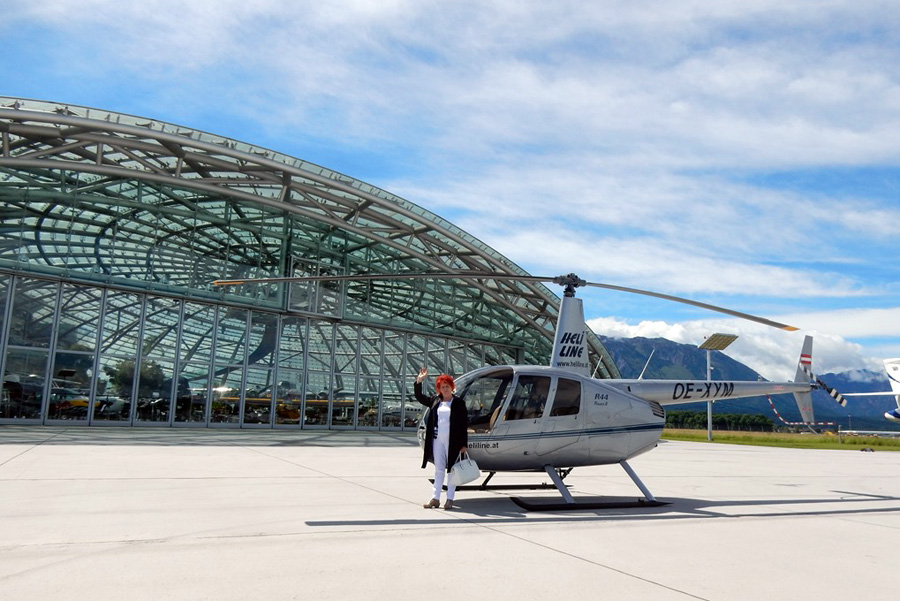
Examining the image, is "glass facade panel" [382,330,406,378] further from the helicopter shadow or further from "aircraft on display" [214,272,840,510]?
the helicopter shadow

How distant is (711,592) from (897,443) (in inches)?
1450

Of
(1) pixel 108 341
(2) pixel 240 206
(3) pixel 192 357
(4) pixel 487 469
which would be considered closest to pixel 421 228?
(2) pixel 240 206

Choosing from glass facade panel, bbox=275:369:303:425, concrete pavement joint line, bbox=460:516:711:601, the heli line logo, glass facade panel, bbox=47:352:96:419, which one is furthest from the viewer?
glass facade panel, bbox=275:369:303:425

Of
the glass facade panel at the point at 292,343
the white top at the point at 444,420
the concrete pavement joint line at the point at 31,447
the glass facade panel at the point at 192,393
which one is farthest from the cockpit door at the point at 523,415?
the glass facade panel at the point at 292,343

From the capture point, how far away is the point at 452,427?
8.18 m

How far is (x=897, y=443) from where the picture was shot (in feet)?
112

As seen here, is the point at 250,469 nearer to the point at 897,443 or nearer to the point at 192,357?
the point at 192,357

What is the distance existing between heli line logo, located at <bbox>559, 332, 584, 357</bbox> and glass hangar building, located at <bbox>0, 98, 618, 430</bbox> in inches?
574

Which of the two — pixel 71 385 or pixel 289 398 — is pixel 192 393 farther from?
pixel 71 385

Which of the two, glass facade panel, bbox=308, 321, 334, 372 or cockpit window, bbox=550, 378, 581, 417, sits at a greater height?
glass facade panel, bbox=308, 321, 334, 372

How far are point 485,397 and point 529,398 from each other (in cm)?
60

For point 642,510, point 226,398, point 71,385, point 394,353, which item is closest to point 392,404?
point 394,353

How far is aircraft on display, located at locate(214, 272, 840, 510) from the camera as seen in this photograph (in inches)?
352

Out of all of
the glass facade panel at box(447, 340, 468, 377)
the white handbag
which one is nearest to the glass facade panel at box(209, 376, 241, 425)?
the glass facade panel at box(447, 340, 468, 377)
